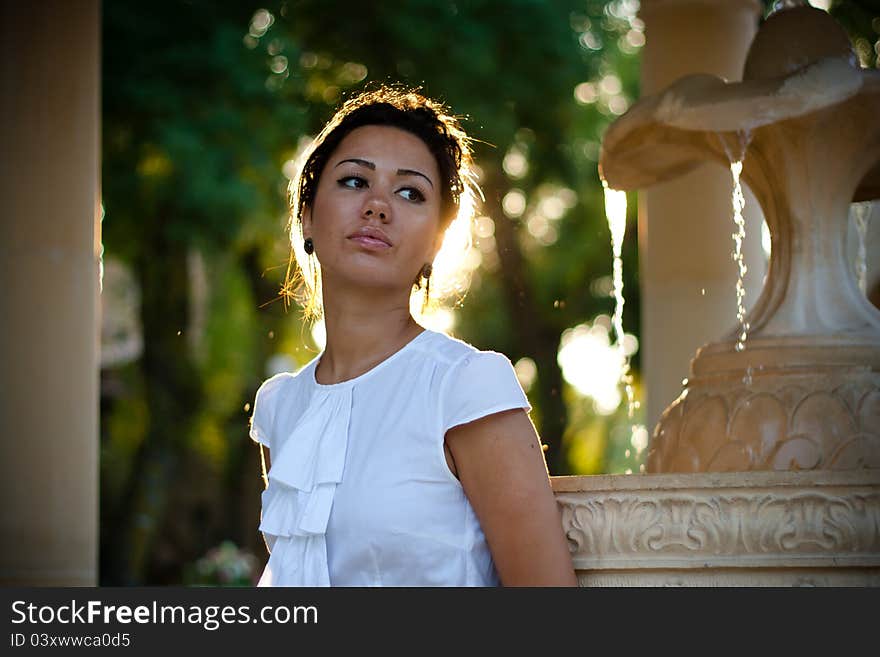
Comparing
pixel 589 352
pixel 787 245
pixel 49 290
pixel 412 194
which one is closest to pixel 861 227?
pixel 787 245

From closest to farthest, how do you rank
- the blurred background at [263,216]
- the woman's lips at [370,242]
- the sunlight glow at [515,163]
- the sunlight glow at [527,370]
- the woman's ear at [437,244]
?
the woman's lips at [370,242]
the woman's ear at [437,244]
the blurred background at [263,216]
the sunlight glow at [515,163]
the sunlight glow at [527,370]

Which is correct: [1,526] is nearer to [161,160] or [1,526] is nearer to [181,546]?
[161,160]

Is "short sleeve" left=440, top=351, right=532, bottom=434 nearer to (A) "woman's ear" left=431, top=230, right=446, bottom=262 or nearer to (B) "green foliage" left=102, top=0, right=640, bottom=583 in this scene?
(A) "woman's ear" left=431, top=230, right=446, bottom=262

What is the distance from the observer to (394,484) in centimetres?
434

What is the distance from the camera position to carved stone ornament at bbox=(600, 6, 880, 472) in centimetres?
585

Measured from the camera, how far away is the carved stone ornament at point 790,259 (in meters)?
5.85

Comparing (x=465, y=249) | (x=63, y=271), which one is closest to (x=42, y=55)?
(x=63, y=271)

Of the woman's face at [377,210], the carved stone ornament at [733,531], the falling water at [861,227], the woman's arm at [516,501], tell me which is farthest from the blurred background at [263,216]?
the falling water at [861,227]

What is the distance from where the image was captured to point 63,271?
1039 centimetres

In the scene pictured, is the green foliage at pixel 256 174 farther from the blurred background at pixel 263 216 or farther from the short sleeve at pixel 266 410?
the short sleeve at pixel 266 410

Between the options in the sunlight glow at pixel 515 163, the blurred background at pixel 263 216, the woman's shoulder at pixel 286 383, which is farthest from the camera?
the sunlight glow at pixel 515 163

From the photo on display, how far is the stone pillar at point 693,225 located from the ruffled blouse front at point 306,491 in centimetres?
644

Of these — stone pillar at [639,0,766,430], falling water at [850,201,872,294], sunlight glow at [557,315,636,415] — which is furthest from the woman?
sunlight glow at [557,315,636,415]

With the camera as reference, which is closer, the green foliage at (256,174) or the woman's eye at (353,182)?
the woman's eye at (353,182)
